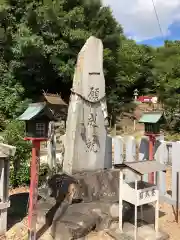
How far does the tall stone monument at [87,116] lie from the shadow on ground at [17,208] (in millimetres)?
1491

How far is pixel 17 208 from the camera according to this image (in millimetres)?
7543

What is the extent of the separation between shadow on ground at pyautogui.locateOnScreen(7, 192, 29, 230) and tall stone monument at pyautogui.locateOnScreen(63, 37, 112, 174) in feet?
4.89

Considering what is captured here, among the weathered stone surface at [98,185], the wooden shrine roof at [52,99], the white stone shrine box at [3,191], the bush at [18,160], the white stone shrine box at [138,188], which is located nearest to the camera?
the white stone shrine box at [138,188]

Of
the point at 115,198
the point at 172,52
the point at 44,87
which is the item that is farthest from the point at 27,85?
the point at 115,198

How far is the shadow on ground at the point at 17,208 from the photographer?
22.2 feet

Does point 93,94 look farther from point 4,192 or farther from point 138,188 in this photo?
point 4,192

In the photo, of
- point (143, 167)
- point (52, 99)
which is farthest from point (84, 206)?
point (52, 99)

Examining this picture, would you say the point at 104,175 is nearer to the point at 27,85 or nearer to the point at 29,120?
the point at 29,120

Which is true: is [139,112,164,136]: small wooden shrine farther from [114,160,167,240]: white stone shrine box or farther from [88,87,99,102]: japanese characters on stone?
[114,160,167,240]: white stone shrine box

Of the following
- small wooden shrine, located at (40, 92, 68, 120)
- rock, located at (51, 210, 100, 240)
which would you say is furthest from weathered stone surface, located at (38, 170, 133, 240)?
small wooden shrine, located at (40, 92, 68, 120)

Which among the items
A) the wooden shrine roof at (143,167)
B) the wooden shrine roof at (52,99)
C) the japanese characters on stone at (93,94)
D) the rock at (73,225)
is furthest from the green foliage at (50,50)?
the wooden shrine roof at (143,167)

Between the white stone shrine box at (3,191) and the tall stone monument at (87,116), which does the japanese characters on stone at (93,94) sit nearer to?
the tall stone monument at (87,116)

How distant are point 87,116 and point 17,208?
3031 mm

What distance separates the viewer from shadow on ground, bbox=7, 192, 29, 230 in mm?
6780
